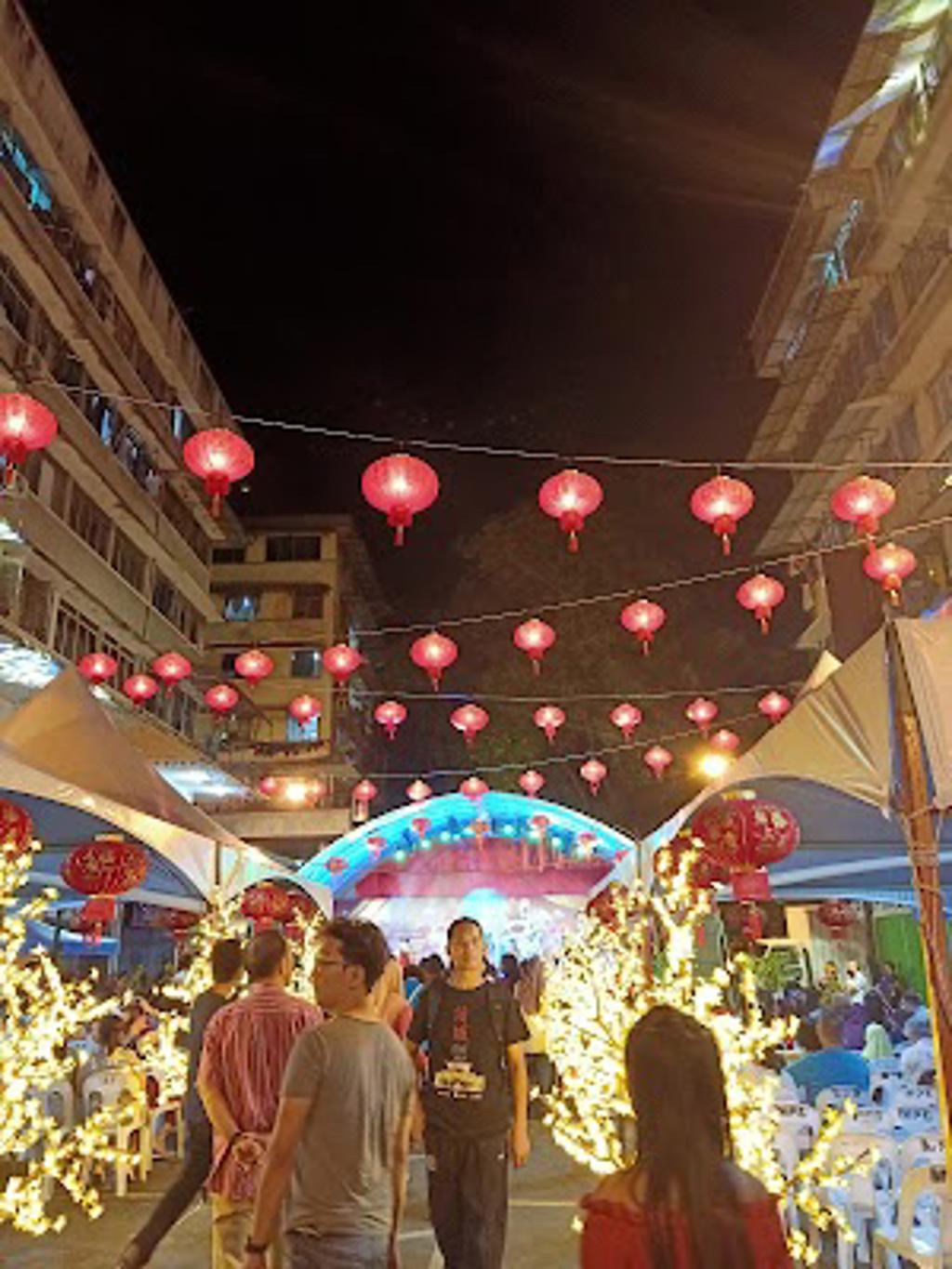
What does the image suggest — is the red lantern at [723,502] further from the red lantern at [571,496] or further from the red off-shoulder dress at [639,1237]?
the red off-shoulder dress at [639,1237]

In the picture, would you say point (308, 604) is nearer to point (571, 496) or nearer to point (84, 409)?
point (84, 409)

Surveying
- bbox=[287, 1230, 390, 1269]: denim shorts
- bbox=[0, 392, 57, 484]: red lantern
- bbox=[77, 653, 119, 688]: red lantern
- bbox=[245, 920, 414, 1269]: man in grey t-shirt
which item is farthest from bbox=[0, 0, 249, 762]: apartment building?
bbox=[287, 1230, 390, 1269]: denim shorts

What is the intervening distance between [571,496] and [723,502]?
1.27 metres

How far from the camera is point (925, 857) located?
5055 mm

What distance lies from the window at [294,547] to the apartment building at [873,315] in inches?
678

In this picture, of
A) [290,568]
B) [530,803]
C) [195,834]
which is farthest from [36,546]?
[290,568]

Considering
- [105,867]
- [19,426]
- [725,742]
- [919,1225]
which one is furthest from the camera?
[725,742]

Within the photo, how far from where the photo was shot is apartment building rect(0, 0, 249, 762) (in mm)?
18281

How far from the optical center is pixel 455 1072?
4633mm

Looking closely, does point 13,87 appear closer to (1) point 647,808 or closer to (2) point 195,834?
(2) point 195,834

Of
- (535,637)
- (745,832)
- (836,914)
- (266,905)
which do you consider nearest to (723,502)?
(745,832)

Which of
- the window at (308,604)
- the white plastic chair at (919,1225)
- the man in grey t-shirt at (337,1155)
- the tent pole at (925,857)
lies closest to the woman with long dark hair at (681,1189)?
the man in grey t-shirt at (337,1155)

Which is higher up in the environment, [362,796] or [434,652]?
[362,796]

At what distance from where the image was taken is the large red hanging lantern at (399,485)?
7906 millimetres
